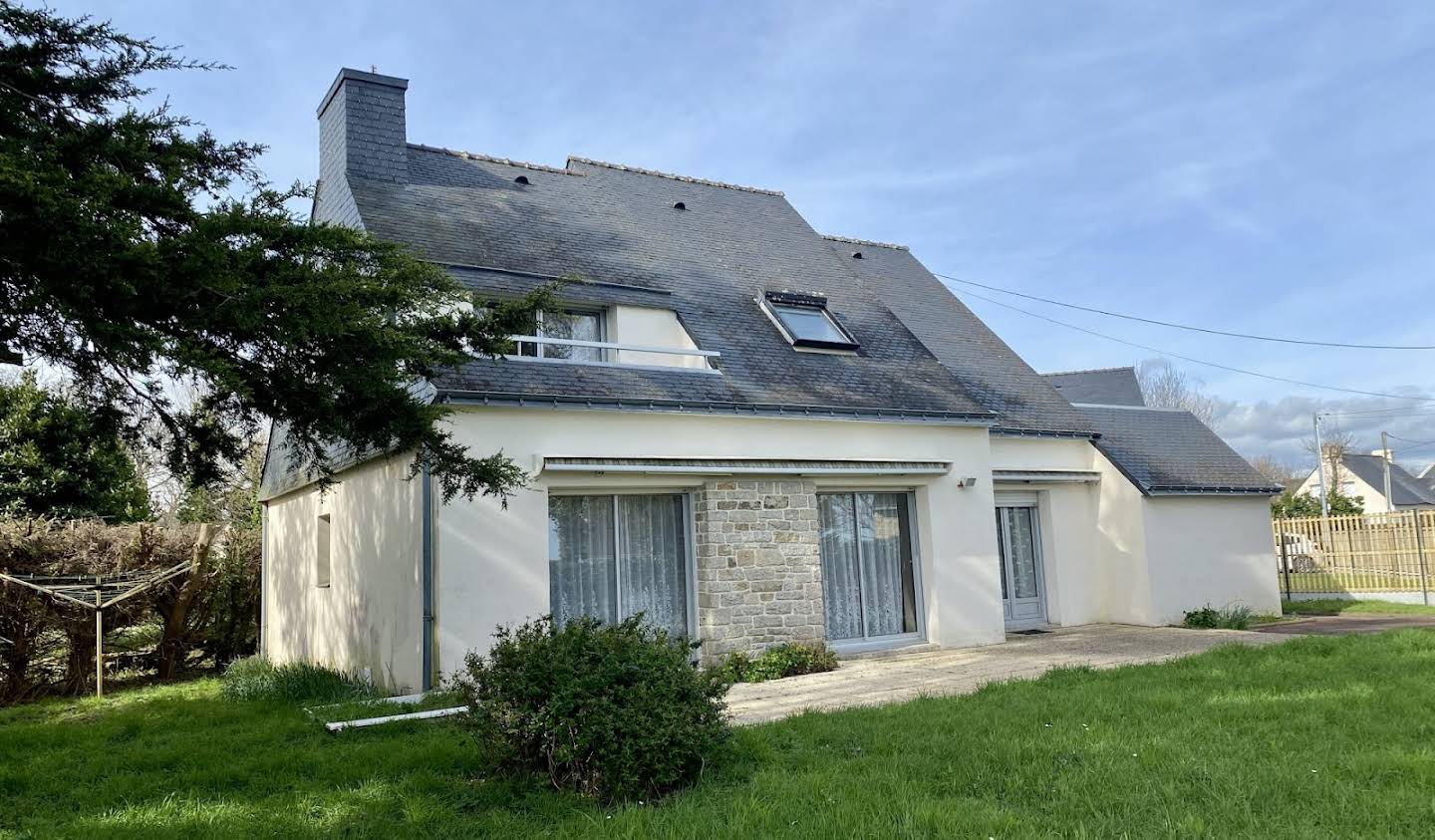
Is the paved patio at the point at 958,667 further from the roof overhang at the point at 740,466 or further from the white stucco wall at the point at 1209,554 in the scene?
the roof overhang at the point at 740,466

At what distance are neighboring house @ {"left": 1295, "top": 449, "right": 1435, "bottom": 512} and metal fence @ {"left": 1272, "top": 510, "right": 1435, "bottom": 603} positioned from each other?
34.9 meters

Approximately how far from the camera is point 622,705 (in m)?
5.49

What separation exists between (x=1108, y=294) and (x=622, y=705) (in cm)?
2235

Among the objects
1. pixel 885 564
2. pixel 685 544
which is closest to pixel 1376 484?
pixel 885 564

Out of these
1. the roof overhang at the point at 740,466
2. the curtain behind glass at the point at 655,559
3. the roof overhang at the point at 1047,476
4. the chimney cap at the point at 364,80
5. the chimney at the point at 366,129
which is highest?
the chimney cap at the point at 364,80

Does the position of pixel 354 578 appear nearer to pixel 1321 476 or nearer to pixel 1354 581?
pixel 1354 581

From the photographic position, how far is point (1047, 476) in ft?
47.7

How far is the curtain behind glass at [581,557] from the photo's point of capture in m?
10.6

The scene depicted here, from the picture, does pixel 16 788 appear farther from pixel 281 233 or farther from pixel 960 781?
pixel 960 781

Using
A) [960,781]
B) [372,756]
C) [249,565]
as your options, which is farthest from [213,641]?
[960,781]

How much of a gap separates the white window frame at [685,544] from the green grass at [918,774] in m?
3.43

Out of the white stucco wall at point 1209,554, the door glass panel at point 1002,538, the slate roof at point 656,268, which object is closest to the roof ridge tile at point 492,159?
the slate roof at point 656,268

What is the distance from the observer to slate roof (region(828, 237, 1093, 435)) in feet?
49.2

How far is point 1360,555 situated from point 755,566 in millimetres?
14659
